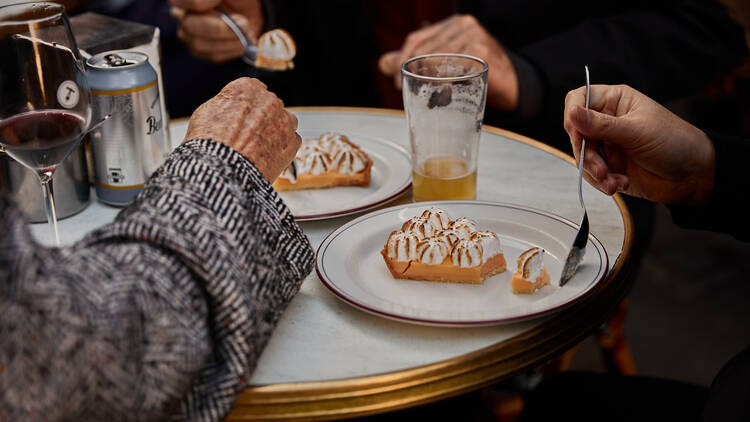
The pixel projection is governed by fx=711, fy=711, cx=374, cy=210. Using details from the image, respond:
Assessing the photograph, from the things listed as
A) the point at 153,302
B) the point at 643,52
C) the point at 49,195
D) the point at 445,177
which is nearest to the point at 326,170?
the point at 445,177

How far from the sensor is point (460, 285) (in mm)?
999

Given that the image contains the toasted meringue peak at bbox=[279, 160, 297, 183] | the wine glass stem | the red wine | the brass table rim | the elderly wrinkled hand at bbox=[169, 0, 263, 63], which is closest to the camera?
the brass table rim

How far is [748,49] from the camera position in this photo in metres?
2.02

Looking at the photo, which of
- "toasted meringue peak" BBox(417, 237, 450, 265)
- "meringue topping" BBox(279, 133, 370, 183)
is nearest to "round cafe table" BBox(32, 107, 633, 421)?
"toasted meringue peak" BBox(417, 237, 450, 265)

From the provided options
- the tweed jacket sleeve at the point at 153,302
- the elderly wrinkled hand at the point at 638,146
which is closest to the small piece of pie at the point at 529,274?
the elderly wrinkled hand at the point at 638,146

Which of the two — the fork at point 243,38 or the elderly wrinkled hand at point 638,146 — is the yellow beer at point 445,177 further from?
the fork at point 243,38

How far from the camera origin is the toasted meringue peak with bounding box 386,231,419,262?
993 mm

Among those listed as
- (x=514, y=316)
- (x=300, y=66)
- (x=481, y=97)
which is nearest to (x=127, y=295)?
(x=514, y=316)

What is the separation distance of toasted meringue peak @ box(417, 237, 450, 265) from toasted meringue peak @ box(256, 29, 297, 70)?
82cm

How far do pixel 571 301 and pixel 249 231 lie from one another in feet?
1.34

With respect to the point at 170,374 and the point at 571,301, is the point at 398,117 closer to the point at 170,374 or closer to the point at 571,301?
the point at 571,301

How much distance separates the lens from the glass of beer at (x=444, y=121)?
3.82 ft

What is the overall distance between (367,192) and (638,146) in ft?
1.58

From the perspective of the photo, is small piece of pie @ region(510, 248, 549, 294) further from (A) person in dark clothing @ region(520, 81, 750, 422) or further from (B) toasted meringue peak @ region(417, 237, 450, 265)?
(A) person in dark clothing @ region(520, 81, 750, 422)
